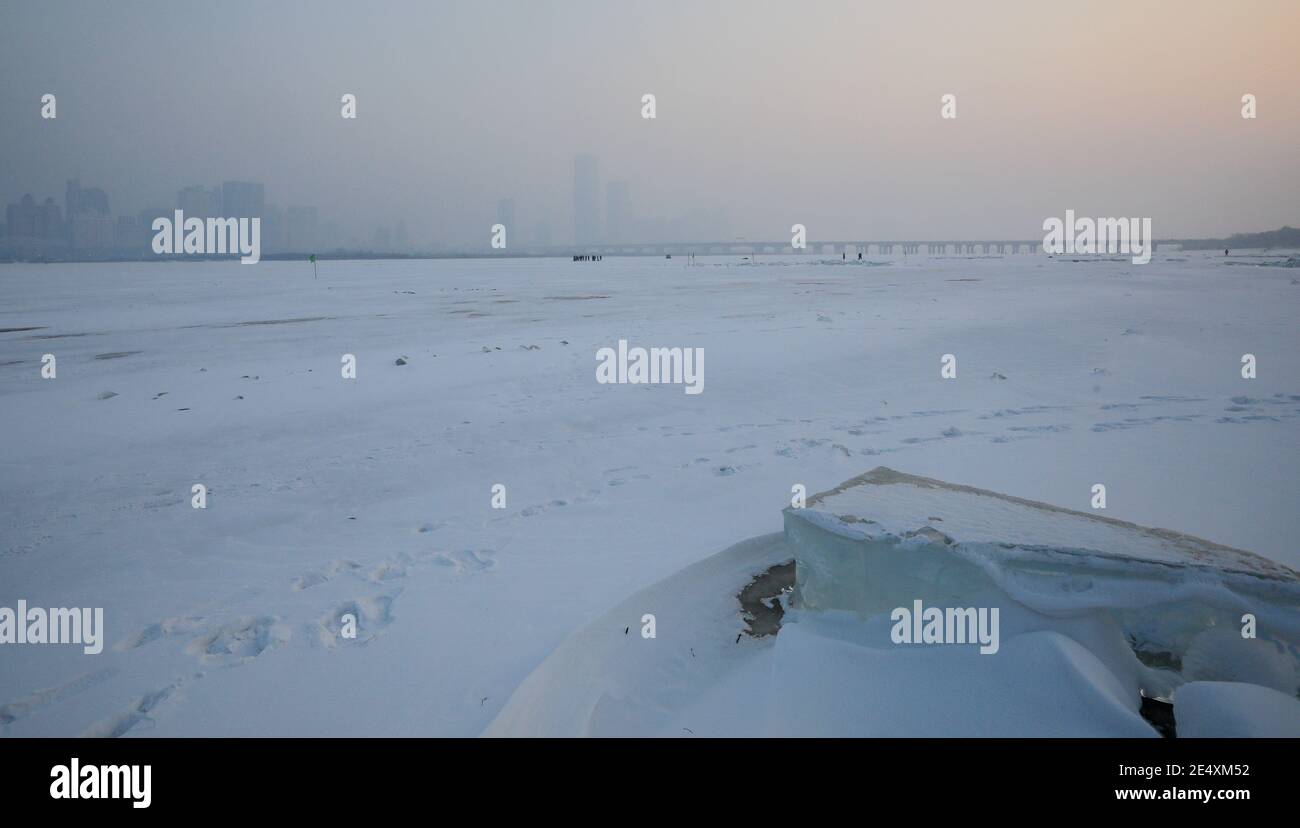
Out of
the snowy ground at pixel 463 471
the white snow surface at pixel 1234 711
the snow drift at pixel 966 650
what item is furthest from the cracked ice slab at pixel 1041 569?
the snowy ground at pixel 463 471

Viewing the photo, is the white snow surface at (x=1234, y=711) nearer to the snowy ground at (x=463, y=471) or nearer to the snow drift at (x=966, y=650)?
the snow drift at (x=966, y=650)

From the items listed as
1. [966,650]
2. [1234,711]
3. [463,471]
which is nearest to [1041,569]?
[966,650]

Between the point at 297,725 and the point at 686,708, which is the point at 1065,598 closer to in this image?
the point at 686,708

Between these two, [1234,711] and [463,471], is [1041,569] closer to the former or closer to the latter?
[1234,711]

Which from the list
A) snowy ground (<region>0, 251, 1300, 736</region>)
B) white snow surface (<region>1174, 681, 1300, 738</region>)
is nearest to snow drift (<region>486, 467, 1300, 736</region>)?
white snow surface (<region>1174, 681, 1300, 738</region>)

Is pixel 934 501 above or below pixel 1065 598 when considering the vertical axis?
above

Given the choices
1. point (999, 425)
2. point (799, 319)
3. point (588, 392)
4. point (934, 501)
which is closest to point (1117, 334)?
point (799, 319)
